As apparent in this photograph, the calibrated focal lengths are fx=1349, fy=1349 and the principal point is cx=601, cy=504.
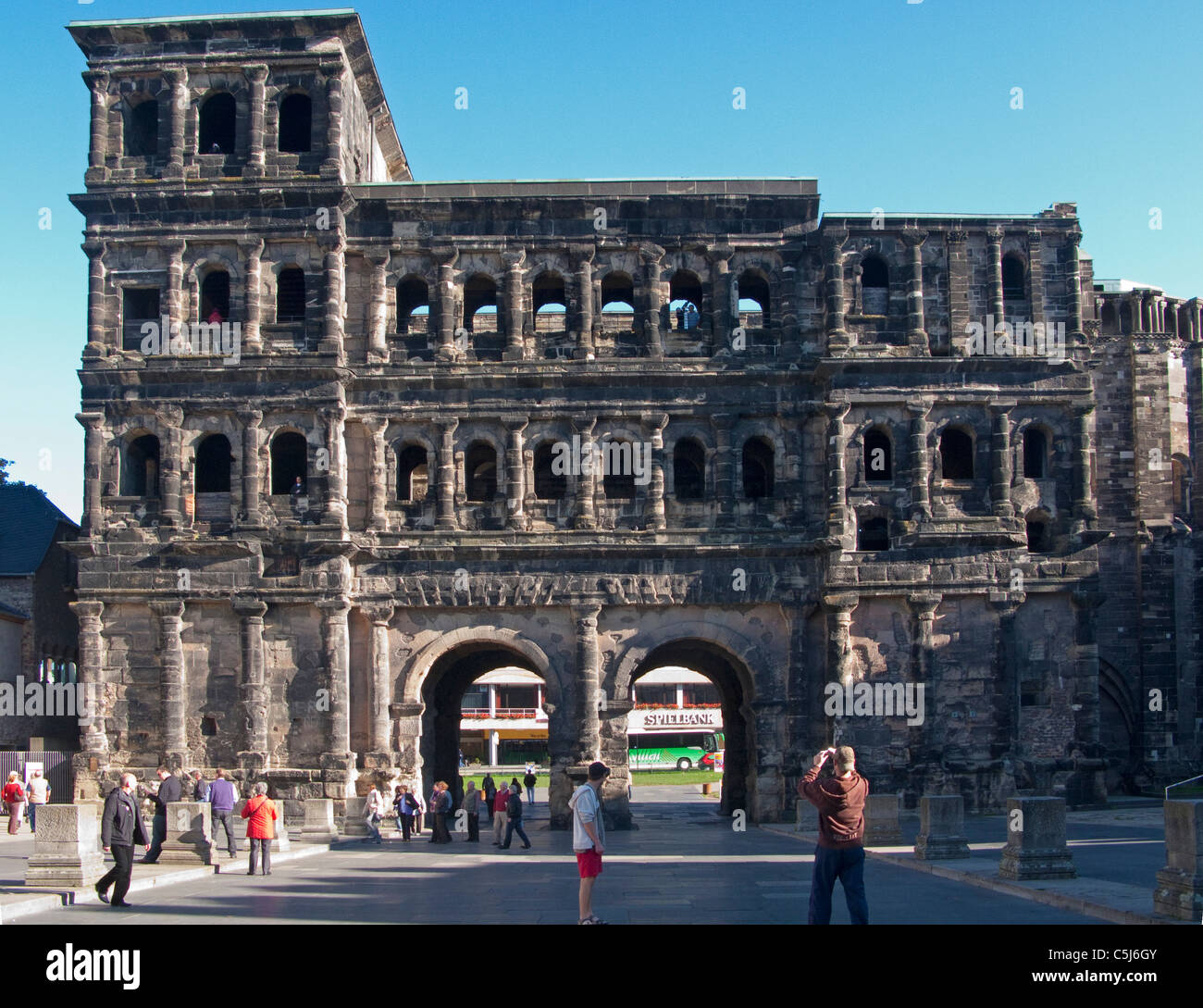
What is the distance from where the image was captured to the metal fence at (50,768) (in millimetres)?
35719

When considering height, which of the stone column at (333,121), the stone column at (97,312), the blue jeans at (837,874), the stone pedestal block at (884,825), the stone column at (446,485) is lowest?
the stone pedestal block at (884,825)

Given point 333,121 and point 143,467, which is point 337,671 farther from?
point 333,121

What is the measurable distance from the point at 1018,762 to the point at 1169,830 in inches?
757

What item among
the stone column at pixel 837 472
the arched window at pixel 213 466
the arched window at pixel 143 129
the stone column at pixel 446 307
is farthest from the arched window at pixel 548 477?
the arched window at pixel 143 129

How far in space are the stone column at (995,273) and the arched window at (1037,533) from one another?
495 centimetres

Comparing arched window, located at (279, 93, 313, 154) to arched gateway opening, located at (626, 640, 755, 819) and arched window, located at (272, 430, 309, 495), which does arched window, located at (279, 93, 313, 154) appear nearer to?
arched window, located at (272, 430, 309, 495)

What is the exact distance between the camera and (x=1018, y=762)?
32781mm

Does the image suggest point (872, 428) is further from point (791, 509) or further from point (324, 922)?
point (324, 922)

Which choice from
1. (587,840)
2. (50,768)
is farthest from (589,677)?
(587,840)

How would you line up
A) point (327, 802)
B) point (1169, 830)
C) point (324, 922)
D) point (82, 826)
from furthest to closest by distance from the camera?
point (327, 802)
point (82, 826)
point (324, 922)
point (1169, 830)

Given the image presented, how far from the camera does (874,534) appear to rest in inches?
1362

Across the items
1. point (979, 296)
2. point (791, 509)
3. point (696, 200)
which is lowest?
point (791, 509)

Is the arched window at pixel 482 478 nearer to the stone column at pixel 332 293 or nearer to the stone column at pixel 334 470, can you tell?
the stone column at pixel 334 470

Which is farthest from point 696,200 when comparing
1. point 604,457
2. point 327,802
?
point 327,802
